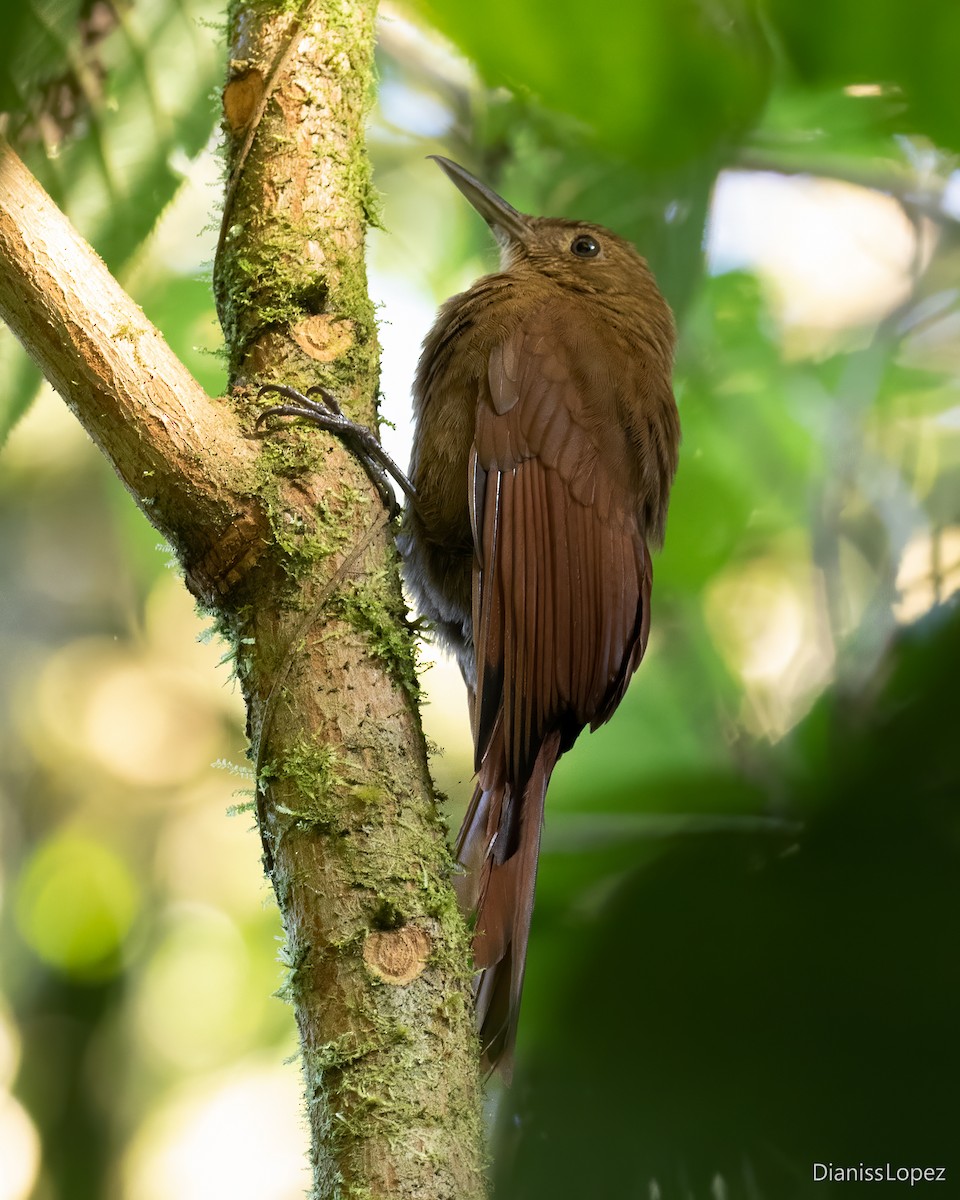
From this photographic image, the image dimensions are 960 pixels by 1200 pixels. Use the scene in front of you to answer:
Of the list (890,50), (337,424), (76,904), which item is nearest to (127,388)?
(337,424)

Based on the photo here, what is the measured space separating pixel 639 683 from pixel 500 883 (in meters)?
1.05

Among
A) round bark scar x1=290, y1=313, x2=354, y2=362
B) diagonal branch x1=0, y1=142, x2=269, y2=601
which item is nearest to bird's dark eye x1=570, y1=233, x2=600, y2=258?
round bark scar x1=290, y1=313, x2=354, y2=362

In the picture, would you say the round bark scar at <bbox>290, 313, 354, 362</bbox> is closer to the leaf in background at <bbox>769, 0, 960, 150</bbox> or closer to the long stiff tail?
the long stiff tail

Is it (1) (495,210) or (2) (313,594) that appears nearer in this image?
(2) (313,594)

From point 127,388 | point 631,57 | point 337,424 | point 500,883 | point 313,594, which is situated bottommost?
point 500,883

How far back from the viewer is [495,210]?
3020 millimetres

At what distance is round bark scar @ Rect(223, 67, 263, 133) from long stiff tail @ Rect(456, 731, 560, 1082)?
116cm

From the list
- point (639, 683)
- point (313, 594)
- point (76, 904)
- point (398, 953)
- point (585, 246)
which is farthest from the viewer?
point (76, 904)

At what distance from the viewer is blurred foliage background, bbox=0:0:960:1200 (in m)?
1.39

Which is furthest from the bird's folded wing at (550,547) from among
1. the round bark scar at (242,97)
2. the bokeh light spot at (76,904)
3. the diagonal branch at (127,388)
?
the bokeh light spot at (76,904)

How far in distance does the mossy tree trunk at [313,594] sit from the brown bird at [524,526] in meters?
0.16

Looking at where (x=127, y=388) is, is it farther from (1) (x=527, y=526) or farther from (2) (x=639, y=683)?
(2) (x=639, y=683)

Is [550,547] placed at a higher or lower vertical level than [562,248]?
lower

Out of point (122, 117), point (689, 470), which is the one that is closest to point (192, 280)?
point (122, 117)
